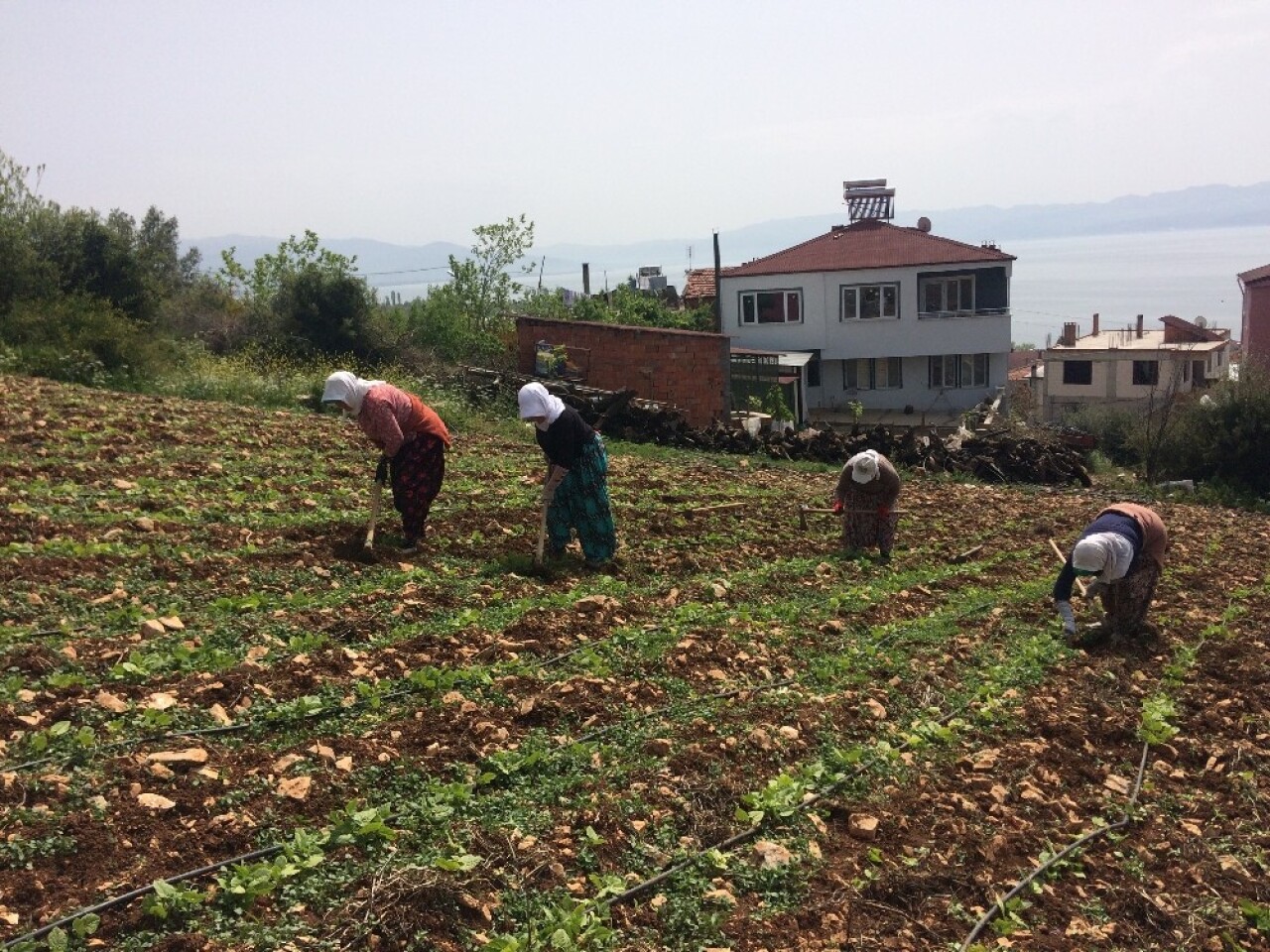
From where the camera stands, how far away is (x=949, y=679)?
22.6ft

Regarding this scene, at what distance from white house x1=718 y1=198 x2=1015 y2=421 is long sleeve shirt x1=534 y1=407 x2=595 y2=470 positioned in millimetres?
25567

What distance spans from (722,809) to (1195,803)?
2565 millimetres

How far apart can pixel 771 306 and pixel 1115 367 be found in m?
16.5

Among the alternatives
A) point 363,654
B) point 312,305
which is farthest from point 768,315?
point 363,654

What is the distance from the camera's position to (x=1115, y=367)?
4369cm

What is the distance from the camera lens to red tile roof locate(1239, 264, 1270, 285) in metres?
35.6

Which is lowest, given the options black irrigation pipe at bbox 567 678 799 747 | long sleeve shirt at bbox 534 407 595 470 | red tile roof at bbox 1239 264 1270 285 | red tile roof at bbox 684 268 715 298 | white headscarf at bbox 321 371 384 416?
black irrigation pipe at bbox 567 678 799 747

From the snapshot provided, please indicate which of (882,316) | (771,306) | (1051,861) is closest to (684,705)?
(1051,861)

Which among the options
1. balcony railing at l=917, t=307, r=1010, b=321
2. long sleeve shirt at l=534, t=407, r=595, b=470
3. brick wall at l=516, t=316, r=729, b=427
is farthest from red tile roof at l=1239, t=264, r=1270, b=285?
long sleeve shirt at l=534, t=407, r=595, b=470

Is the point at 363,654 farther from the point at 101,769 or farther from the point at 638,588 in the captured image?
the point at 638,588

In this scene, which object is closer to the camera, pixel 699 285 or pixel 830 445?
pixel 830 445

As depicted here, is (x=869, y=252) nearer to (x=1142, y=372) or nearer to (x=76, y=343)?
(x=1142, y=372)

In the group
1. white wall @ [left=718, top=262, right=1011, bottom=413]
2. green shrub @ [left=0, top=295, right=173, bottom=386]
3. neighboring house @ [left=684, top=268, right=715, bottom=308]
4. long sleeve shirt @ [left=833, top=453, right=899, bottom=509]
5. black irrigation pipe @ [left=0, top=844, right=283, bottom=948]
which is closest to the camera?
black irrigation pipe @ [left=0, top=844, right=283, bottom=948]

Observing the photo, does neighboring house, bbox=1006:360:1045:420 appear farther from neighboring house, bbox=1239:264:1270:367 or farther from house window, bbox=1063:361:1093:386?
neighboring house, bbox=1239:264:1270:367
